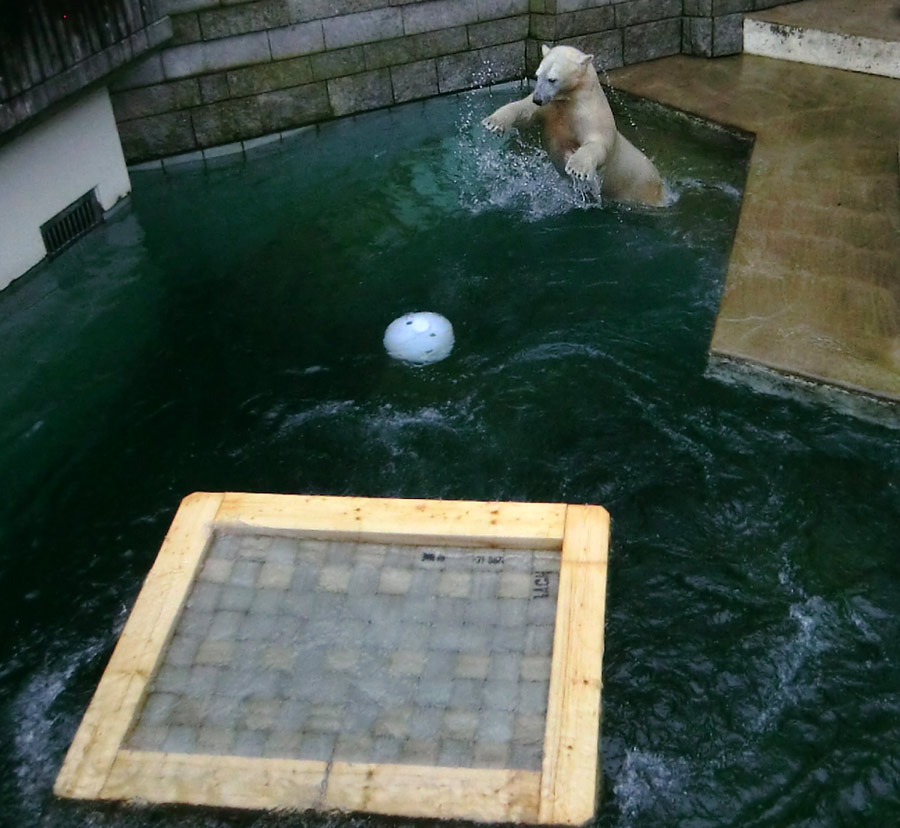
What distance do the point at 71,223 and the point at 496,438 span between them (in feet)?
16.8

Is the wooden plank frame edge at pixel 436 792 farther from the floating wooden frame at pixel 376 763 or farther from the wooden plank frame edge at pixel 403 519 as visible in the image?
the wooden plank frame edge at pixel 403 519

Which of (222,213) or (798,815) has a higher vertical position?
(222,213)

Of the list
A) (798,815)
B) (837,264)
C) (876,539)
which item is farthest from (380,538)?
(837,264)

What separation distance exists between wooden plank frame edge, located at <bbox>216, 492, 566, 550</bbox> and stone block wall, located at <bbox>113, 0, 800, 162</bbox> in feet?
20.5

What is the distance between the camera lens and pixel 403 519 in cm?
524

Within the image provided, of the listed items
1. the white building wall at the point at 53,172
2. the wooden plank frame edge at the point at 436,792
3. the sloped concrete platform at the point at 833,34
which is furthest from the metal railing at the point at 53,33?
the sloped concrete platform at the point at 833,34

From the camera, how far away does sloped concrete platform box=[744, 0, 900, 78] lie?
35.1ft

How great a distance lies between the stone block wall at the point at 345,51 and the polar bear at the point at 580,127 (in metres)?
2.99

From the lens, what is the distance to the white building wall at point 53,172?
830 cm

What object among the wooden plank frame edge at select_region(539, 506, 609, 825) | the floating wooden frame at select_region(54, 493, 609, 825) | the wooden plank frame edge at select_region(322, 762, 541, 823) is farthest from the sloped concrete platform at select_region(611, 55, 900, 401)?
the wooden plank frame edge at select_region(322, 762, 541, 823)

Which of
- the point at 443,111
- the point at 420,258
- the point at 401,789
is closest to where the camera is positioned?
the point at 401,789

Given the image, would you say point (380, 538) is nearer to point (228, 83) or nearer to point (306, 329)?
point (306, 329)

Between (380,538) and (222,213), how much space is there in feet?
17.7

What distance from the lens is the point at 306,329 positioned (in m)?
7.59
